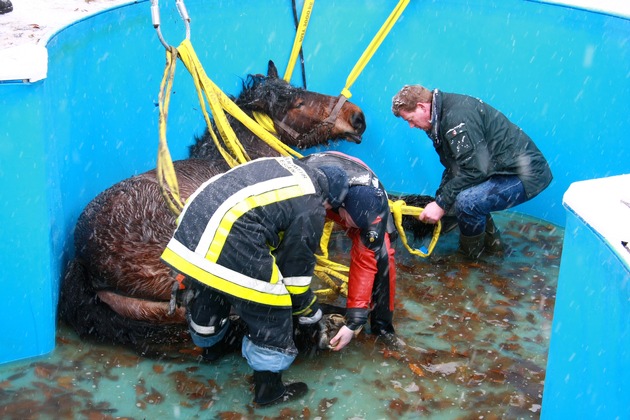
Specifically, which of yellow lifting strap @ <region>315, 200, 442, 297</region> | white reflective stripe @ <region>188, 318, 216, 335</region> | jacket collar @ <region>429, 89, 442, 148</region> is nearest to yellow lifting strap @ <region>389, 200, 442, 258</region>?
yellow lifting strap @ <region>315, 200, 442, 297</region>

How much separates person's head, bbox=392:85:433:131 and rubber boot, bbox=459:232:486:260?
0.92 m

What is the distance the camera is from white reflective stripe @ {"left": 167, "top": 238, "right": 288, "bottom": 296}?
138 inches

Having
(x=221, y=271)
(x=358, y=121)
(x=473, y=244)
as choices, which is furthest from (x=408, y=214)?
(x=221, y=271)

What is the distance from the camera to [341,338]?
407cm

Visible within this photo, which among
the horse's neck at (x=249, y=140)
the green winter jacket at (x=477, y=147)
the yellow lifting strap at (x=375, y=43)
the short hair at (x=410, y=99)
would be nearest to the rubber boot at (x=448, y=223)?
the green winter jacket at (x=477, y=147)

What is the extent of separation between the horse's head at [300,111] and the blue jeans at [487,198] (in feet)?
3.79

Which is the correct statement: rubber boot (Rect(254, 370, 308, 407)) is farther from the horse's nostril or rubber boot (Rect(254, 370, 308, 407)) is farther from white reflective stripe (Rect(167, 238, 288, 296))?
the horse's nostril

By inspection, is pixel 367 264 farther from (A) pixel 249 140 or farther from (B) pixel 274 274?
(A) pixel 249 140

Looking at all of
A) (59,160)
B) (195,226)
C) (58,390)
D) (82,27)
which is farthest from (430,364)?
(82,27)

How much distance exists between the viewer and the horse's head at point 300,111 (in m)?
5.90

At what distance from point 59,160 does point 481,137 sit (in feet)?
9.15

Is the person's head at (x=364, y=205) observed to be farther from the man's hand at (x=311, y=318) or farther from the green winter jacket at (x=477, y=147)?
the green winter jacket at (x=477, y=147)

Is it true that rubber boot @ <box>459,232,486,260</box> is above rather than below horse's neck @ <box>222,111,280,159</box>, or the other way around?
below

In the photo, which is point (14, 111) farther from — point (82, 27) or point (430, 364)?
point (430, 364)
